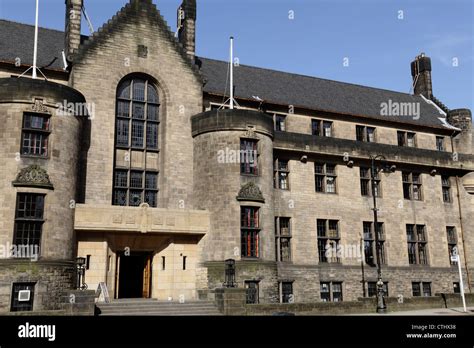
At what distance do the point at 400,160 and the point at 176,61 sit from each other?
56.5ft

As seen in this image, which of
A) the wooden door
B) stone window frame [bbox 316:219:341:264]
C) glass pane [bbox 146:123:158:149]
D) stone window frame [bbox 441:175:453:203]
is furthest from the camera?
stone window frame [bbox 441:175:453:203]

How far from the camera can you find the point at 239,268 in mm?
27406

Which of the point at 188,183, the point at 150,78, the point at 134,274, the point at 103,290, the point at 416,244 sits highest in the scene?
the point at 150,78

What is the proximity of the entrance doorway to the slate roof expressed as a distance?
38.2ft

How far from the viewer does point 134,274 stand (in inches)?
1179

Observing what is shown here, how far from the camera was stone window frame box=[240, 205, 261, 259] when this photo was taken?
28141mm

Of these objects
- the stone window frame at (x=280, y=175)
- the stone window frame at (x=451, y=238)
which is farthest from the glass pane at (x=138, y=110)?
the stone window frame at (x=451, y=238)

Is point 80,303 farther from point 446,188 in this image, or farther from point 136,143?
point 446,188

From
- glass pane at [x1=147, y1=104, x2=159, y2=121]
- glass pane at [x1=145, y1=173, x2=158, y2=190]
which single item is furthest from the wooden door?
glass pane at [x1=147, y1=104, x2=159, y2=121]

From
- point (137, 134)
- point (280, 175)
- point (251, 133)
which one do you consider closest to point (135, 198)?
point (137, 134)

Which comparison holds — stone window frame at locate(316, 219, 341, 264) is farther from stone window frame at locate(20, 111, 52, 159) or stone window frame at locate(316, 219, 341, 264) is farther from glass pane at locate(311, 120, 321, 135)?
stone window frame at locate(20, 111, 52, 159)

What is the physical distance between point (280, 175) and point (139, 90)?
1040 cm

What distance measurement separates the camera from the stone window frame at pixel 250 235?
2814 cm
